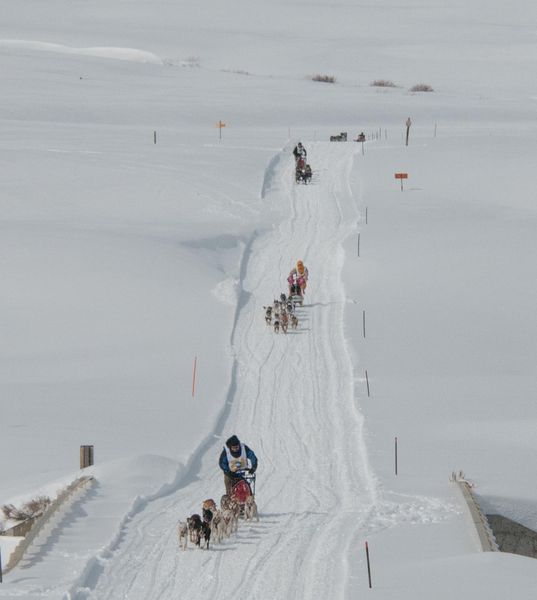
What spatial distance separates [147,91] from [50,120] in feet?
40.1

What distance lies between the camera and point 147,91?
6994 centimetres

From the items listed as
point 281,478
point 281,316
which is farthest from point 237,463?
point 281,316

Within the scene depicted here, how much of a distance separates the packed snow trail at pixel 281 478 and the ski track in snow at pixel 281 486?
19mm

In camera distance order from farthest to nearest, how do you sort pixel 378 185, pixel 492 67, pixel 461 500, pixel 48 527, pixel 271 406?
pixel 492 67, pixel 378 185, pixel 271 406, pixel 461 500, pixel 48 527

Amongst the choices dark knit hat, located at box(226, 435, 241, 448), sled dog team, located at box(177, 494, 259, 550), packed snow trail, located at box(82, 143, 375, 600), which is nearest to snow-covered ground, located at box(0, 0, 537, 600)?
packed snow trail, located at box(82, 143, 375, 600)

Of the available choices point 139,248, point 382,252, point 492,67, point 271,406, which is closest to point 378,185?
point 382,252

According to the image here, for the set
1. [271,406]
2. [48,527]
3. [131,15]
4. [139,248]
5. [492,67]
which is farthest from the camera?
[131,15]

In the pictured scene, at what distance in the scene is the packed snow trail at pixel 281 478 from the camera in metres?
14.0

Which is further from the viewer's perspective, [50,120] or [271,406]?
[50,120]

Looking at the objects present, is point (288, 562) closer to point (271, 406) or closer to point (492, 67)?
point (271, 406)

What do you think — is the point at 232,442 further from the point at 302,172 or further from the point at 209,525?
the point at 302,172

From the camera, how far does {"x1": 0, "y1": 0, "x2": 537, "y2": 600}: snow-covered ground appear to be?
1507 cm

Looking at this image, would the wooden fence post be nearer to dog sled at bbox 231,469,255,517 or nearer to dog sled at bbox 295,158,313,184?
dog sled at bbox 231,469,255,517

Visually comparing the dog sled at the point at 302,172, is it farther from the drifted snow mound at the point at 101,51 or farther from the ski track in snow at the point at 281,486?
the drifted snow mound at the point at 101,51
